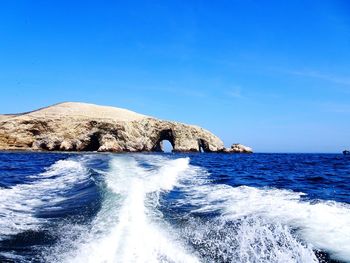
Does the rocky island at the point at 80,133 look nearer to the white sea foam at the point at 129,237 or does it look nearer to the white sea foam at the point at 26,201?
the white sea foam at the point at 26,201

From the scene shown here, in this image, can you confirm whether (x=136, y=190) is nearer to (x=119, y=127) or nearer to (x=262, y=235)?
(x=262, y=235)

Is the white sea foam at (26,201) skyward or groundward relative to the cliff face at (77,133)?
groundward

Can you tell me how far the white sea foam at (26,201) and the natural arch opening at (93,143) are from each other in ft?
196

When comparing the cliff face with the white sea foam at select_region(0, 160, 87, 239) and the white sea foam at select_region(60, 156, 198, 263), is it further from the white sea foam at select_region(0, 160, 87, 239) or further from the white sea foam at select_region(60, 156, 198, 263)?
the white sea foam at select_region(60, 156, 198, 263)

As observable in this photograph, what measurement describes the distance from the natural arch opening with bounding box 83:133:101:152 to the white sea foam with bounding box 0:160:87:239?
5984 centimetres

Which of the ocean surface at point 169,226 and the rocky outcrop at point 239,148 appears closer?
the ocean surface at point 169,226

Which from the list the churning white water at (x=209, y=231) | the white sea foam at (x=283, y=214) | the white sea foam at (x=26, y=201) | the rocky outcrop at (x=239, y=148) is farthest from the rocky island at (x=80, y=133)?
the churning white water at (x=209, y=231)

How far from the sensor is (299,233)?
9.08 metres

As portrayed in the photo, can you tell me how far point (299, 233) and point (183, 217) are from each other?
3.34 meters

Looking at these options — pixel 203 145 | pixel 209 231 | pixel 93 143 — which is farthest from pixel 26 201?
pixel 203 145

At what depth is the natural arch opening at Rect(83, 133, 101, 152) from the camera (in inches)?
3159

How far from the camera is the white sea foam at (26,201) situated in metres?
9.98

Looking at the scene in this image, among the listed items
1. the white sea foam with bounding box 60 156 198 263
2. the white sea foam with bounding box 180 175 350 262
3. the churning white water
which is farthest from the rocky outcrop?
the white sea foam with bounding box 60 156 198 263

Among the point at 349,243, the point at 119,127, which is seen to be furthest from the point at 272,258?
the point at 119,127
